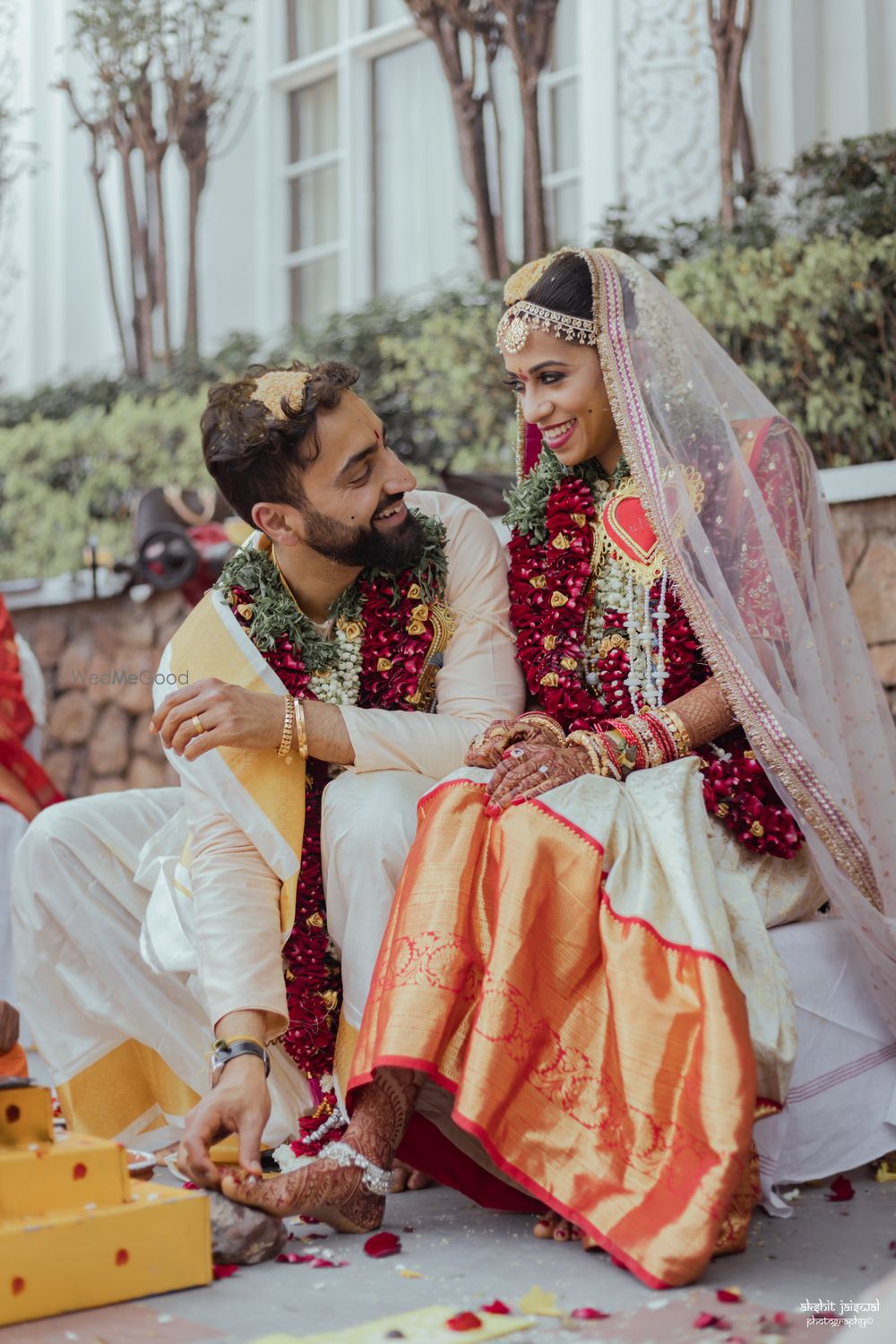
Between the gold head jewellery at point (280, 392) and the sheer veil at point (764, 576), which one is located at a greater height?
the gold head jewellery at point (280, 392)

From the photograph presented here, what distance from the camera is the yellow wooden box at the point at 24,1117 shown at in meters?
2.32

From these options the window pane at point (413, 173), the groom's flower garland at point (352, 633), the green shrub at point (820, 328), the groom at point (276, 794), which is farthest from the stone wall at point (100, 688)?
the groom's flower garland at point (352, 633)

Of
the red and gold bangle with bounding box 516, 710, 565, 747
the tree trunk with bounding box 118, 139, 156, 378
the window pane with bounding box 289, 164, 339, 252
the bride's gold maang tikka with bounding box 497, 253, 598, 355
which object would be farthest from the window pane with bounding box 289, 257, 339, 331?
the red and gold bangle with bounding box 516, 710, 565, 747

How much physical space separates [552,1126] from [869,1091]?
2.58 ft

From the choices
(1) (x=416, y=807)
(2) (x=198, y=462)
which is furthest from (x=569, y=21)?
(1) (x=416, y=807)

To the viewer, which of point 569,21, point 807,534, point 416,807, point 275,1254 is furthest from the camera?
point 569,21

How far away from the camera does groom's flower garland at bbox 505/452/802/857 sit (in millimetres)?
3049

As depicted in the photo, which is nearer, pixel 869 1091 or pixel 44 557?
pixel 869 1091

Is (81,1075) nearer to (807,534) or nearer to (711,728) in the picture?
(711,728)

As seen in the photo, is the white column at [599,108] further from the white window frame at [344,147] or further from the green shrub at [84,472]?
the green shrub at [84,472]

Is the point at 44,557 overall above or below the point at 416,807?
above

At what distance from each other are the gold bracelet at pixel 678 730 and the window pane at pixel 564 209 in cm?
500

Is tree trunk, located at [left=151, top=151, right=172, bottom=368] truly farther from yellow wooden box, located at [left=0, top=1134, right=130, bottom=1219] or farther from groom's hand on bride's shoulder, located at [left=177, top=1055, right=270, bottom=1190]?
yellow wooden box, located at [left=0, top=1134, right=130, bottom=1219]

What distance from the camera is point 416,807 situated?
2945 mm
